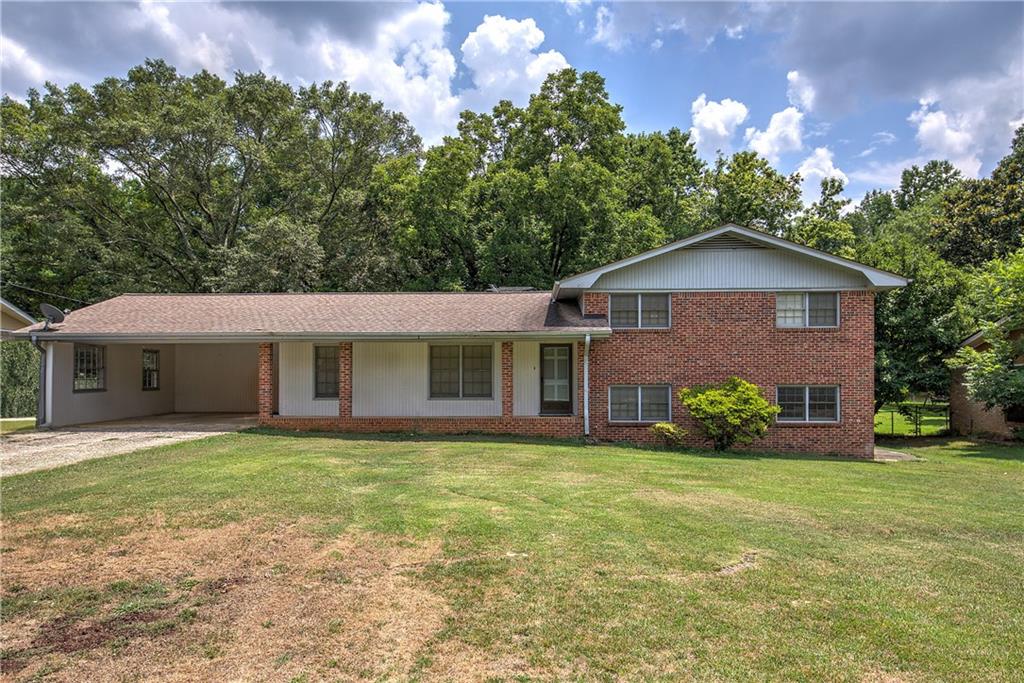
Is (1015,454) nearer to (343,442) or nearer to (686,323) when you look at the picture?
(686,323)

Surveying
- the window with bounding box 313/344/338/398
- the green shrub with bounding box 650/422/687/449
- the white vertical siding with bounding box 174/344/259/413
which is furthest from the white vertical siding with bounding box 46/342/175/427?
the green shrub with bounding box 650/422/687/449

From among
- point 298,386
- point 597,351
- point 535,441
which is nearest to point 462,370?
point 535,441

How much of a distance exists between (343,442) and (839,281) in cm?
1263

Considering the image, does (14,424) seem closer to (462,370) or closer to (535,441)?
(462,370)

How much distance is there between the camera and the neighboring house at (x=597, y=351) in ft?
47.1

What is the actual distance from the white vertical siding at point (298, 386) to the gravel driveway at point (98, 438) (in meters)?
1.20

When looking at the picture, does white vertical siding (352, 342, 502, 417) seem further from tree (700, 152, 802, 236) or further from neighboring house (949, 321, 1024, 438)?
tree (700, 152, 802, 236)

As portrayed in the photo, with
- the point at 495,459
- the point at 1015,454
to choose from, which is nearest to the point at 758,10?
the point at 495,459

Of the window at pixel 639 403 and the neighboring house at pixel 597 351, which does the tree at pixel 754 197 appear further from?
the window at pixel 639 403

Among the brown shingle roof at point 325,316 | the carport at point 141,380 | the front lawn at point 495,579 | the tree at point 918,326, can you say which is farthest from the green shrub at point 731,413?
the carport at point 141,380

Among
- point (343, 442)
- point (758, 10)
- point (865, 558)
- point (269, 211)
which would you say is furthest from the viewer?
point (269, 211)

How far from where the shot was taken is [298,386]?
1529 centimetres

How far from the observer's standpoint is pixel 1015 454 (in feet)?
49.6

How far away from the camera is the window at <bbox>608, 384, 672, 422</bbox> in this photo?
48.3ft
